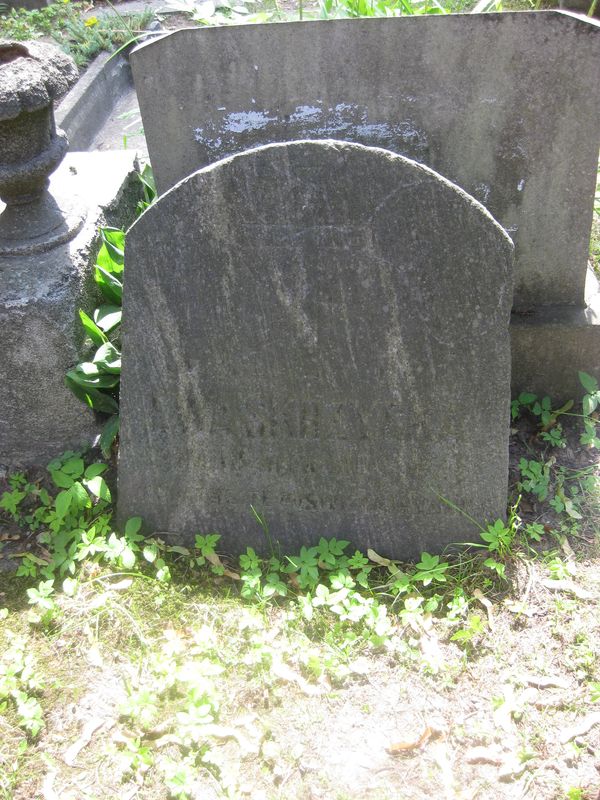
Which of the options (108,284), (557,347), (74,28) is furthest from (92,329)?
(74,28)

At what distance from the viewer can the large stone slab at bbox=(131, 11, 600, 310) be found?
89.5 inches

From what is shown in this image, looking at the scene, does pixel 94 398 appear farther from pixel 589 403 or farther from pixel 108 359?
pixel 589 403

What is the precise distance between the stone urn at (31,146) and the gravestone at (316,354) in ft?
1.99

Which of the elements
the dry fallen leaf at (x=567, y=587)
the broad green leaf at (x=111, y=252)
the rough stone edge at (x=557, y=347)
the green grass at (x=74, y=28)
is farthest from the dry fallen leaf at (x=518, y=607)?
the green grass at (x=74, y=28)

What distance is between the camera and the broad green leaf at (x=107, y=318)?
2525mm

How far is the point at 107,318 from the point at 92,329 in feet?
0.39

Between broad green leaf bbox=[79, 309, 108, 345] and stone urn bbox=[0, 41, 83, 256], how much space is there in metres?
0.29

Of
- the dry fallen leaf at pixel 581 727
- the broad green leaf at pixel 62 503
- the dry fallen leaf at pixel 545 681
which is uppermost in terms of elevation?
the broad green leaf at pixel 62 503

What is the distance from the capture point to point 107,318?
2535 millimetres

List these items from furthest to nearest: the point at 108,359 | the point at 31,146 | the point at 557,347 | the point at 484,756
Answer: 1. the point at 557,347
2. the point at 108,359
3. the point at 31,146
4. the point at 484,756

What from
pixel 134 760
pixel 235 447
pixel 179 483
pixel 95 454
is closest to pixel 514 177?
pixel 235 447

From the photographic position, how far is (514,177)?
2.48m

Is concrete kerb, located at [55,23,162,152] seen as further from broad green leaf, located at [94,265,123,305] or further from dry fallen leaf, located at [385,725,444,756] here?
dry fallen leaf, located at [385,725,444,756]

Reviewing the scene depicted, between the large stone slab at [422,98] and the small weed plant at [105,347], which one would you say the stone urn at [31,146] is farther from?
the large stone slab at [422,98]
